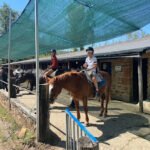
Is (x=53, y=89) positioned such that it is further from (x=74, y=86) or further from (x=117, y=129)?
(x=117, y=129)

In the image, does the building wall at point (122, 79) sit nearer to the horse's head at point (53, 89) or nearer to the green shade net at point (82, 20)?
the green shade net at point (82, 20)

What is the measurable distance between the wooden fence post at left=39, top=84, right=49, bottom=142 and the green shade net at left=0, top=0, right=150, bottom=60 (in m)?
2.27

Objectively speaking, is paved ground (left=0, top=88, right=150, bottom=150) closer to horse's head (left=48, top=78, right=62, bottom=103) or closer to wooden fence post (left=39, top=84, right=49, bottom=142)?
wooden fence post (left=39, top=84, right=49, bottom=142)

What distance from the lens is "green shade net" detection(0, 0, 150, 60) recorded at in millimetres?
7523

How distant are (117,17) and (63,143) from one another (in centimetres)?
394

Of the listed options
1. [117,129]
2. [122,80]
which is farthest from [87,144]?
[122,80]

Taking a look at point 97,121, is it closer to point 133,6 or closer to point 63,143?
point 63,143

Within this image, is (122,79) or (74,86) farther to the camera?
(122,79)

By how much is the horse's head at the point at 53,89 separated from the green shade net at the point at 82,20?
6.49ft

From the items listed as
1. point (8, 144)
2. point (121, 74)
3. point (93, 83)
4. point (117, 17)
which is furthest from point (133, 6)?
point (121, 74)

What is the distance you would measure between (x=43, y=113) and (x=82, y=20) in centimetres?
334

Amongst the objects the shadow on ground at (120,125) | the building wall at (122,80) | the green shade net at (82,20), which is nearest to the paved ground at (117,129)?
the shadow on ground at (120,125)

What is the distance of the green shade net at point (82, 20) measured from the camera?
7523mm

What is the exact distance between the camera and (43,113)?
6926 millimetres
